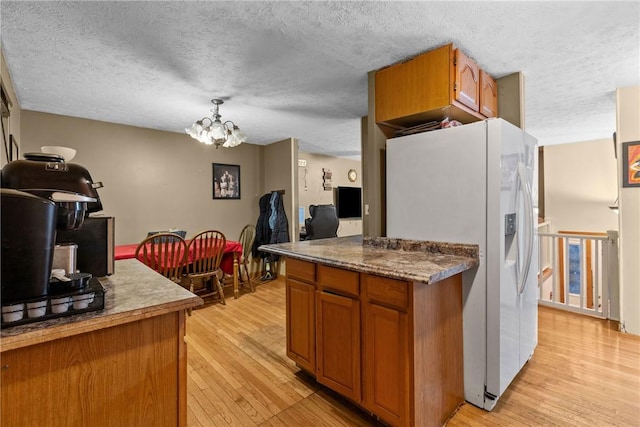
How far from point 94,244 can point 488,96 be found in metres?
2.68

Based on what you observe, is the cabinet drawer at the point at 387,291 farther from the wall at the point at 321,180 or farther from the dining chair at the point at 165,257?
the wall at the point at 321,180

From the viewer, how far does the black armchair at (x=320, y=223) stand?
452cm

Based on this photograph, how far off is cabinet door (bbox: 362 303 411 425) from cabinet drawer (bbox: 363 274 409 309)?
0.13 feet

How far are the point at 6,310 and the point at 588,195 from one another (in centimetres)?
667

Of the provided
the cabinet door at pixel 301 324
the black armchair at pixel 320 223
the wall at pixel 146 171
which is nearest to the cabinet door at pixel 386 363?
the cabinet door at pixel 301 324

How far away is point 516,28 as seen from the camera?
1755 mm

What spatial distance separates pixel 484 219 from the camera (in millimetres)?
1700

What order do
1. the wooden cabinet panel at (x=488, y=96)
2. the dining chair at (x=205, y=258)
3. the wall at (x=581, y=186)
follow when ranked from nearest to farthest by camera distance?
the wooden cabinet panel at (x=488, y=96), the dining chair at (x=205, y=258), the wall at (x=581, y=186)

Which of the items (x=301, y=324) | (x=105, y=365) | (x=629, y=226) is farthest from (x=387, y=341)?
(x=629, y=226)

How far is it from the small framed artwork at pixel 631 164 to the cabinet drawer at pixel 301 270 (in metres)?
2.93

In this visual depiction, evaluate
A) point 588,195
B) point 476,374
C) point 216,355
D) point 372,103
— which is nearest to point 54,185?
point 216,355

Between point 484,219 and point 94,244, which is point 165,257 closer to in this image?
point 94,244

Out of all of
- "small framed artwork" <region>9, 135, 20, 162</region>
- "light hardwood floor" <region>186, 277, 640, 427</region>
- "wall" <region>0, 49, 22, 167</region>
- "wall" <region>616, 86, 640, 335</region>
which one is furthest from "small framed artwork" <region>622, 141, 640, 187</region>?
"small framed artwork" <region>9, 135, 20, 162</region>

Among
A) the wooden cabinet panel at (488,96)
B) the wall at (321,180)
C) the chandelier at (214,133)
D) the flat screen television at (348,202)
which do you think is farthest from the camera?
the flat screen television at (348,202)
